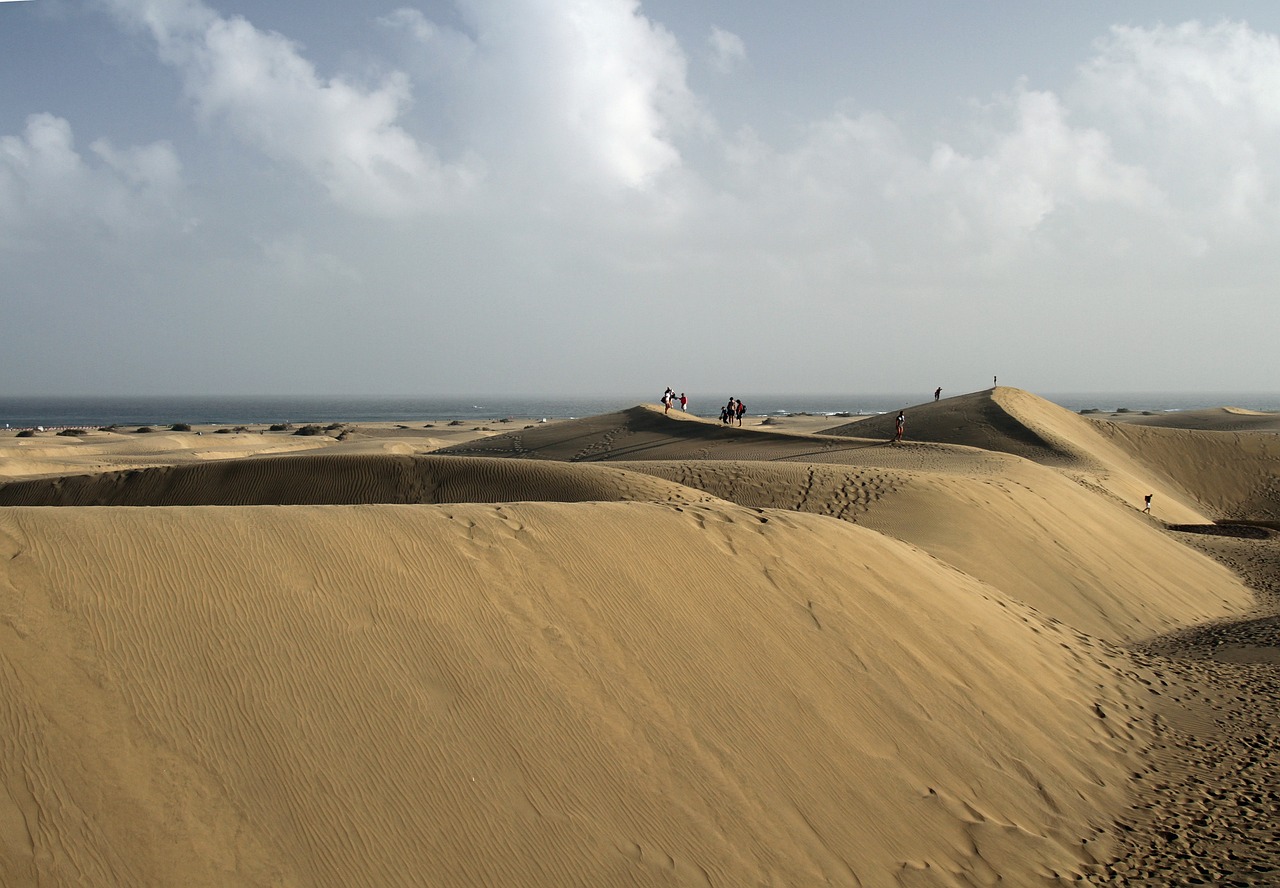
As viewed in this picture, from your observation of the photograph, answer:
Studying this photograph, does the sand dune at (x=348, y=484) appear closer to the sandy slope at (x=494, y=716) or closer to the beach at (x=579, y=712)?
the beach at (x=579, y=712)

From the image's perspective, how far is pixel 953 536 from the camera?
1264 cm

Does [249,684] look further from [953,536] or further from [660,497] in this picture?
[953,536]

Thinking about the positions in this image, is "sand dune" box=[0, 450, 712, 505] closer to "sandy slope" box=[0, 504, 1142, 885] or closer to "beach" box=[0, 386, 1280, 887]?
"beach" box=[0, 386, 1280, 887]

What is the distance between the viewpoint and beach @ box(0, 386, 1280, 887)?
3979mm

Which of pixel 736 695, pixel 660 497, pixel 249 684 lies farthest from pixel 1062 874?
pixel 660 497

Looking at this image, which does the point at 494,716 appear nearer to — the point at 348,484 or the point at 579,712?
the point at 579,712

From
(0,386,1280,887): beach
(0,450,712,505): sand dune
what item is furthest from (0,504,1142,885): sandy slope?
(0,450,712,505): sand dune

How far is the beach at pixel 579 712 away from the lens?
398 centimetres

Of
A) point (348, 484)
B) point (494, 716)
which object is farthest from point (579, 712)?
point (348, 484)

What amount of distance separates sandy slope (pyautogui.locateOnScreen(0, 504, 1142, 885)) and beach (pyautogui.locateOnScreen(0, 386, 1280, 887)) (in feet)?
0.06

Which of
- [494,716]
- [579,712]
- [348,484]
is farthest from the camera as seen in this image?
[348,484]

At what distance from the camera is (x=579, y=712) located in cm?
505

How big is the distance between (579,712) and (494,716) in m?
0.51

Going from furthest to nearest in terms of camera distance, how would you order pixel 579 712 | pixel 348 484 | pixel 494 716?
1. pixel 348 484
2. pixel 579 712
3. pixel 494 716
